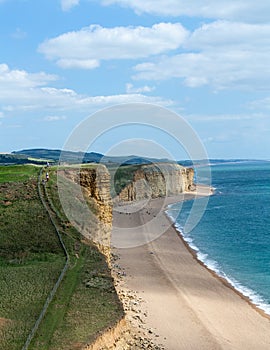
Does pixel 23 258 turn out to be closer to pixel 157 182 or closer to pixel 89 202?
pixel 89 202

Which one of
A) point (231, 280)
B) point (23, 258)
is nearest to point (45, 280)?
point (23, 258)

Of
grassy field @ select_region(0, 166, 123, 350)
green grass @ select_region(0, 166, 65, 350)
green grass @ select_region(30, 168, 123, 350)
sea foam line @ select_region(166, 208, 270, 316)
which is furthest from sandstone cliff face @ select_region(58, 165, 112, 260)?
sea foam line @ select_region(166, 208, 270, 316)

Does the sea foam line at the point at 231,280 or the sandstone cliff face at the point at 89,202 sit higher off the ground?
the sandstone cliff face at the point at 89,202

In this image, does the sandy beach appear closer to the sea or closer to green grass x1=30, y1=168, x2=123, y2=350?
the sea

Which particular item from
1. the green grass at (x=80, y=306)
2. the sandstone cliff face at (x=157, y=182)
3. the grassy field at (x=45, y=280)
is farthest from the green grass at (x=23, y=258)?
the sandstone cliff face at (x=157, y=182)

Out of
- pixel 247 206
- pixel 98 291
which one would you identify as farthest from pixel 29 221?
pixel 247 206

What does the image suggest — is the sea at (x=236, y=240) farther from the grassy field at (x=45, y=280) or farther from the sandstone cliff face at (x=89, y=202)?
the grassy field at (x=45, y=280)
